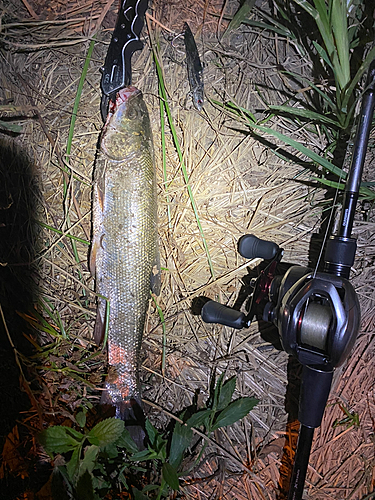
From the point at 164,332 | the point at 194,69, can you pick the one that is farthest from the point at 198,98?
the point at 164,332

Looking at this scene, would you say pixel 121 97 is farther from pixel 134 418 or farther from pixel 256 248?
pixel 134 418

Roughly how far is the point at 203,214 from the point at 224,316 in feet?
1.85

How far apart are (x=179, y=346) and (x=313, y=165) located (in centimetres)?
120

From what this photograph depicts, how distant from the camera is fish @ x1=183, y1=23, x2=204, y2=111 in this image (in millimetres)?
1607

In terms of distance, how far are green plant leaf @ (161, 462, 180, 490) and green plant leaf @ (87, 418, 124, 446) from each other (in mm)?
273

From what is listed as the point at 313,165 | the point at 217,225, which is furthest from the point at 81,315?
the point at 313,165

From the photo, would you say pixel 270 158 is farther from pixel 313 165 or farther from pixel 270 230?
pixel 270 230

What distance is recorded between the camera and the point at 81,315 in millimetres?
1800

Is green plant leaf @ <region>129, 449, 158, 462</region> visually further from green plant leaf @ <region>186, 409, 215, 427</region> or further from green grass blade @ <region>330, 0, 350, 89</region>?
green grass blade @ <region>330, 0, 350, 89</region>

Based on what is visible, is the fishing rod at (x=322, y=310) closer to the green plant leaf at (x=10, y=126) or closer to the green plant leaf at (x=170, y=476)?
the green plant leaf at (x=170, y=476)

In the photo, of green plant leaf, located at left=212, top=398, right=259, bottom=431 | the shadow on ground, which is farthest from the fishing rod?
the shadow on ground

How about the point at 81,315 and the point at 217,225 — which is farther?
the point at 81,315

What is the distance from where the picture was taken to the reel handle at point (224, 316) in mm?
1354

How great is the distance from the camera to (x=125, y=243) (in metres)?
1.63
